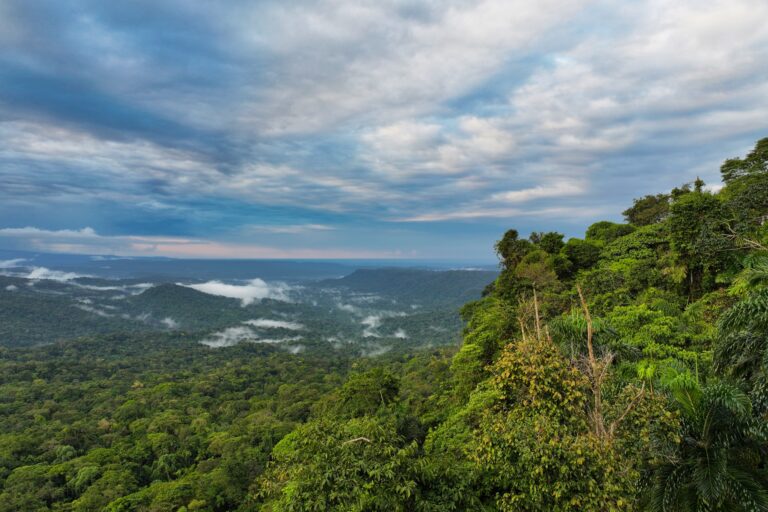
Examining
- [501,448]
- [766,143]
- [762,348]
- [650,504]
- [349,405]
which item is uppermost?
[766,143]

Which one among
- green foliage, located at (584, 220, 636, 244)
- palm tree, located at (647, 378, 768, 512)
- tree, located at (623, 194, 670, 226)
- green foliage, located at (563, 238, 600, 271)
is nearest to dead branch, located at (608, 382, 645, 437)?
palm tree, located at (647, 378, 768, 512)

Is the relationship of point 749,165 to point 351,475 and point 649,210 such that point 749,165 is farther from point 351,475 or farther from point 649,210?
point 351,475

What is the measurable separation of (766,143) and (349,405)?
140ft

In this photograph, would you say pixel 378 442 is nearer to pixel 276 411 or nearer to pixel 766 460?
pixel 766 460

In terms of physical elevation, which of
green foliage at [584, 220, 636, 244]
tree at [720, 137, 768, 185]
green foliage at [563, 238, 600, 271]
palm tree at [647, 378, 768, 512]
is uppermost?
tree at [720, 137, 768, 185]

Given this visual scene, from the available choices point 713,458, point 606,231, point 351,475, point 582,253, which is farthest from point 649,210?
point 351,475

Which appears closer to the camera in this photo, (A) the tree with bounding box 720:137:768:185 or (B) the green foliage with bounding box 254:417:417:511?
(B) the green foliage with bounding box 254:417:417:511

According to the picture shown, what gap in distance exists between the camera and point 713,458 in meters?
7.71

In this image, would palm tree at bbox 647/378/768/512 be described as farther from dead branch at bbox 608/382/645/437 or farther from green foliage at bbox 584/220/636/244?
green foliage at bbox 584/220/636/244

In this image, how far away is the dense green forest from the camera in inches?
280

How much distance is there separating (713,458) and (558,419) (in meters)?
3.17

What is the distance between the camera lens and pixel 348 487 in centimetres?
681

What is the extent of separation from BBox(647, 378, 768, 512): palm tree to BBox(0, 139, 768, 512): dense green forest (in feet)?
0.10

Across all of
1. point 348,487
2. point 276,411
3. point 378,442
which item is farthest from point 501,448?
point 276,411
